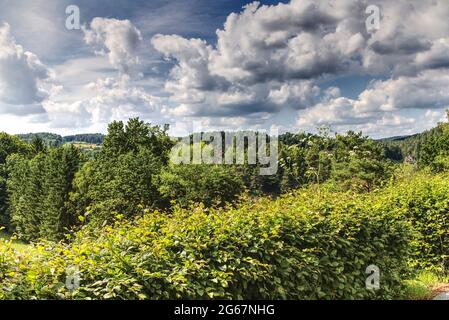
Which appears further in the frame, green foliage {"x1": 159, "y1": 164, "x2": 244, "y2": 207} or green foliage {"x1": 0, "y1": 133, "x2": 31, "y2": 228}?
green foliage {"x1": 0, "y1": 133, "x2": 31, "y2": 228}

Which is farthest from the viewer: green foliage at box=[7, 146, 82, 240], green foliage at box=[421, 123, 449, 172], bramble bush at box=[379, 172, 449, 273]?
green foliage at box=[421, 123, 449, 172]

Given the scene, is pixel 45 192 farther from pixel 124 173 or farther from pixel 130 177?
pixel 130 177

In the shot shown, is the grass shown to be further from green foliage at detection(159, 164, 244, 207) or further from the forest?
green foliage at detection(159, 164, 244, 207)

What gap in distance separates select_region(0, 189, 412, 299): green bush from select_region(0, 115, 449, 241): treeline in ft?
103

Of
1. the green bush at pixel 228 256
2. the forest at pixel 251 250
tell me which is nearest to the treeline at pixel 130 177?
the forest at pixel 251 250

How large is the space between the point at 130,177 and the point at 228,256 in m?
43.1

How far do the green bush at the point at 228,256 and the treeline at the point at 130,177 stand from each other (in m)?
31.3

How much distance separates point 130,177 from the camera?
47156 millimetres

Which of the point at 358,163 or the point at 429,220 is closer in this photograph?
the point at 429,220

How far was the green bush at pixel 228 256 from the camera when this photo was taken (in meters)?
4.23

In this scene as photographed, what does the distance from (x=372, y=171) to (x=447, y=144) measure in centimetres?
2194

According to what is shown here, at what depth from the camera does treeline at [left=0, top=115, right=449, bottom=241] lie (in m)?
47.0

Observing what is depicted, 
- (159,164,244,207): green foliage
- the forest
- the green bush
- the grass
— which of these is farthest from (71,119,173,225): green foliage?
the green bush

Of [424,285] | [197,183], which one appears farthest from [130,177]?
[424,285]
